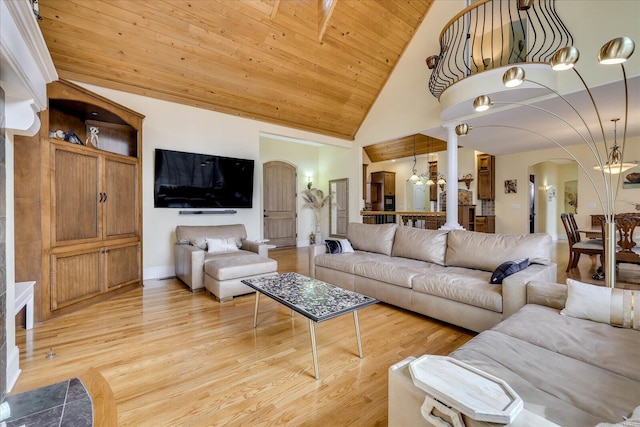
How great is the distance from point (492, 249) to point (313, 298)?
1.96 metres

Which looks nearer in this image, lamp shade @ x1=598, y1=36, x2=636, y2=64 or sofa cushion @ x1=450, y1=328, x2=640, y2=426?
sofa cushion @ x1=450, y1=328, x2=640, y2=426

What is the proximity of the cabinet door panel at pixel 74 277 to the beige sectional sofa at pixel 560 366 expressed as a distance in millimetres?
3416

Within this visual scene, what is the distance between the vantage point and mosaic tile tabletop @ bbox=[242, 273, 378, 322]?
73.9 inches

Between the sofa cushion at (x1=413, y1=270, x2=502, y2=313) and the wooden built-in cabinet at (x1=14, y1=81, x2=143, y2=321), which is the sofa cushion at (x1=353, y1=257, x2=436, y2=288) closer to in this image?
the sofa cushion at (x1=413, y1=270, x2=502, y2=313)

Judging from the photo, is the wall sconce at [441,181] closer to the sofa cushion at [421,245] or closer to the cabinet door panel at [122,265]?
the sofa cushion at [421,245]

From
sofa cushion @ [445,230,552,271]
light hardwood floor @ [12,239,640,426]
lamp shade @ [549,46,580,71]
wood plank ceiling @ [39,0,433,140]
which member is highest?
wood plank ceiling @ [39,0,433,140]

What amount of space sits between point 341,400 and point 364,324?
42.9 inches

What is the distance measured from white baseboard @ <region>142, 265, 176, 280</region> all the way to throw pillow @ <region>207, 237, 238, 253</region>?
96cm

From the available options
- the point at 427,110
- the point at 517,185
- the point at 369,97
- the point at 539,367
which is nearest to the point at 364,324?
the point at 539,367

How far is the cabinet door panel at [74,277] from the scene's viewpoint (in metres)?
2.80

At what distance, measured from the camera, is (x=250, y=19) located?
12.7 ft

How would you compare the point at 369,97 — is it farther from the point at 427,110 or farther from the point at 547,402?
the point at 547,402

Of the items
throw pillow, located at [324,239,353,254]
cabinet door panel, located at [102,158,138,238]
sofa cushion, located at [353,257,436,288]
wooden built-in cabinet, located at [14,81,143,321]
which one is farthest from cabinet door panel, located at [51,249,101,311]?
sofa cushion, located at [353,257,436,288]

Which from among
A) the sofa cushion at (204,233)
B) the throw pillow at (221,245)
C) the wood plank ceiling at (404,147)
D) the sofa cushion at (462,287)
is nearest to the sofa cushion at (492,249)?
the sofa cushion at (462,287)
